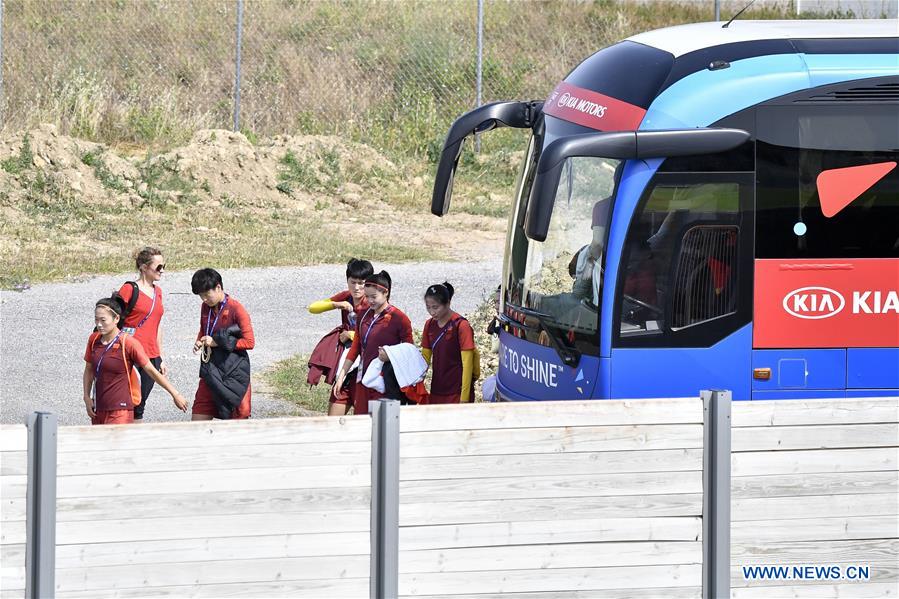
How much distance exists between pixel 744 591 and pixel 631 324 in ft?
7.58

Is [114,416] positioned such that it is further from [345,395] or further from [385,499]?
[385,499]

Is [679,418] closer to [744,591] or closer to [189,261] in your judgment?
[744,591]

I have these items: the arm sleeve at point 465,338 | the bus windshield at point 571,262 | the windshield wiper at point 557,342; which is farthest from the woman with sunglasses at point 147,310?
the windshield wiper at point 557,342

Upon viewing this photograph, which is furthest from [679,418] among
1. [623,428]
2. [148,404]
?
[148,404]

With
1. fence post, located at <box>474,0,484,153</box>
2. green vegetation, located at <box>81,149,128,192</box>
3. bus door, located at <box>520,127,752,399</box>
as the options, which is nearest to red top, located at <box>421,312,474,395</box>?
bus door, located at <box>520,127,752,399</box>

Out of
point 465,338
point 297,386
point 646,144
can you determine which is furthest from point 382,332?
point 297,386

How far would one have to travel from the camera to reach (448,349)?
33.0 ft

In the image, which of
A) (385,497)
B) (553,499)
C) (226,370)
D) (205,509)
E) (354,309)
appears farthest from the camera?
(354,309)

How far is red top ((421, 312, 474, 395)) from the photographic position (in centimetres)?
1004

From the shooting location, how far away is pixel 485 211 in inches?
916

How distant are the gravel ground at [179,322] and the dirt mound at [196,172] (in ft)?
13.2

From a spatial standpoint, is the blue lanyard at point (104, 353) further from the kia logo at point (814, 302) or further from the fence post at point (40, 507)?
the kia logo at point (814, 302)

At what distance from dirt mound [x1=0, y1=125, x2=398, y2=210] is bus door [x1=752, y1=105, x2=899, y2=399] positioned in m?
14.4

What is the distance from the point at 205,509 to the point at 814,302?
4379 mm
